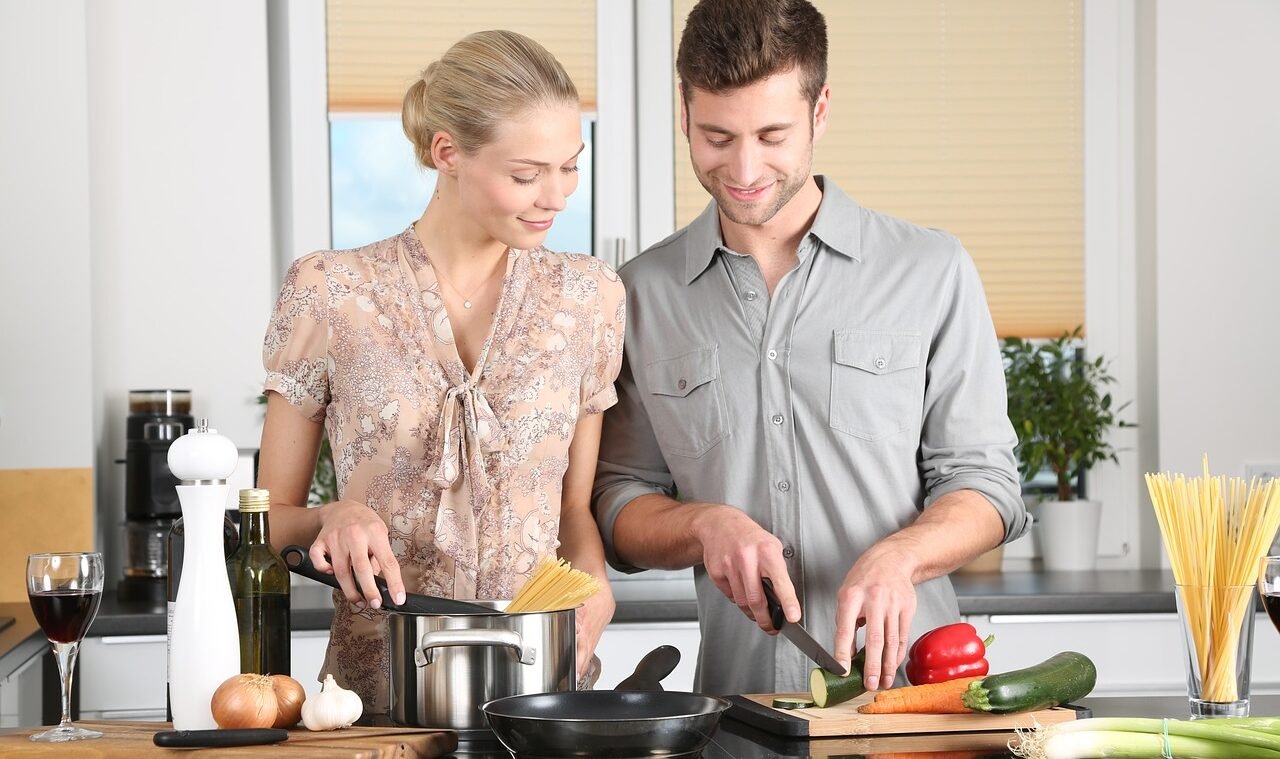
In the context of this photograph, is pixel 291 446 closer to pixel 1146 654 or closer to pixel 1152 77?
pixel 1146 654

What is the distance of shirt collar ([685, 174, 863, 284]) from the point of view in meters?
1.83

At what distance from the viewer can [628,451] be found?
6.30ft

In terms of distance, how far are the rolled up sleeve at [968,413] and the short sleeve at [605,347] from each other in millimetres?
413

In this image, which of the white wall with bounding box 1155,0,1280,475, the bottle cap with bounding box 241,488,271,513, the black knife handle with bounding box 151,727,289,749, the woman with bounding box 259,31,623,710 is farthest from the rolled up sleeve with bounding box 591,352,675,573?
the white wall with bounding box 1155,0,1280,475

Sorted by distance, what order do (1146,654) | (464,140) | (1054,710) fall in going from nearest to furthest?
1. (1054,710)
2. (464,140)
3. (1146,654)

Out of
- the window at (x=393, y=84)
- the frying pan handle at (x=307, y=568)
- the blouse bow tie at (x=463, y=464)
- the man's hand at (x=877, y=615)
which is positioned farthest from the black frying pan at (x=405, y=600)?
the window at (x=393, y=84)

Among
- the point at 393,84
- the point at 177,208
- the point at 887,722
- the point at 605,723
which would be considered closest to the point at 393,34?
the point at 393,84

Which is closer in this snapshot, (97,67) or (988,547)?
(988,547)

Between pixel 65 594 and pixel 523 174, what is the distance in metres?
0.68

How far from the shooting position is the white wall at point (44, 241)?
3105 mm

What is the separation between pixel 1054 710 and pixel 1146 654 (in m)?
1.73

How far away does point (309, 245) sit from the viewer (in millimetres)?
3516

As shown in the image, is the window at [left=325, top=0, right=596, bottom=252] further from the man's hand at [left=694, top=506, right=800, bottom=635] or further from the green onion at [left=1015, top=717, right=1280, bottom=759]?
the green onion at [left=1015, top=717, right=1280, bottom=759]

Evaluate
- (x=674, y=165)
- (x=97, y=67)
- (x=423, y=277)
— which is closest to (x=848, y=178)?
(x=674, y=165)
